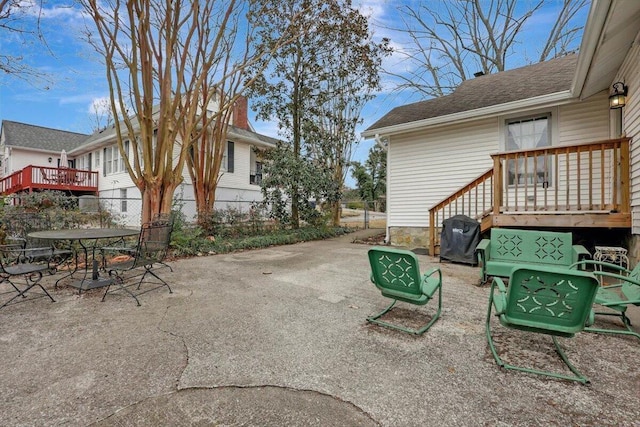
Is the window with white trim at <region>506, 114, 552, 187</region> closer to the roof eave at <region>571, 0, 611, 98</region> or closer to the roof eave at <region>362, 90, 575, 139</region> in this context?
the roof eave at <region>362, 90, 575, 139</region>

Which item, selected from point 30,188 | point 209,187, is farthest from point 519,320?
point 30,188

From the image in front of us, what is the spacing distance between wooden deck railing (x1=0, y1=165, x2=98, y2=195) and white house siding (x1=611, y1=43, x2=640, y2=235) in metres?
20.8

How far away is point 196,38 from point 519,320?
10.1m

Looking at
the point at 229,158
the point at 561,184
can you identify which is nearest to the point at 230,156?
the point at 229,158

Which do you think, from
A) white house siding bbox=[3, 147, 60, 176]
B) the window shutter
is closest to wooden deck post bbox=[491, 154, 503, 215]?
the window shutter

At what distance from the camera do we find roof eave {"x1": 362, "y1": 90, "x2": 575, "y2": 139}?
625 cm

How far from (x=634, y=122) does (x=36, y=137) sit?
92.3ft

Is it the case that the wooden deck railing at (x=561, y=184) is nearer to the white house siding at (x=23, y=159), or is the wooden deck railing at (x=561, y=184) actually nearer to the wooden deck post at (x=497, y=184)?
the wooden deck post at (x=497, y=184)

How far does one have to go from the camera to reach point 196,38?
8.62 metres

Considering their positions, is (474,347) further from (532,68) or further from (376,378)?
(532,68)

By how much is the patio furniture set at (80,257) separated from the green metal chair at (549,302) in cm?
409

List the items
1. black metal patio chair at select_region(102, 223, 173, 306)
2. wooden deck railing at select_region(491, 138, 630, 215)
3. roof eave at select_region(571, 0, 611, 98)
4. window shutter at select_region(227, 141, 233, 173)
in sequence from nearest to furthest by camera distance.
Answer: roof eave at select_region(571, 0, 611, 98) → black metal patio chair at select_region(102, 223, 173, 306) → wooden deck railing at select_region(491, 138, 630, 215) → window shutter at select_region(227, 141, 233, 173)

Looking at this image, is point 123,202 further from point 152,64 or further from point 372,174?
point 372,174

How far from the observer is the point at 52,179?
15.3 meters
